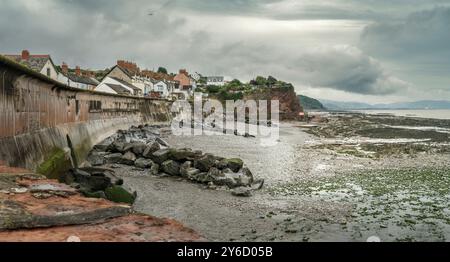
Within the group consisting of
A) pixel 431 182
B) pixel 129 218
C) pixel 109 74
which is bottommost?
pixel 431 182

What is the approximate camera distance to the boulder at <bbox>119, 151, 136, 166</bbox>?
87.9ft

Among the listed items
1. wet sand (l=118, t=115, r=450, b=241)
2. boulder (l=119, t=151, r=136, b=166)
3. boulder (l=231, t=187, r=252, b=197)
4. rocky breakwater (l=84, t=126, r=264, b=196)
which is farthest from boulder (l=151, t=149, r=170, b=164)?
boulder (l=231, t=187, r=252, b=197)

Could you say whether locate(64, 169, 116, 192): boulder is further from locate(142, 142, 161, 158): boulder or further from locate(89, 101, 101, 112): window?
locate(89, 101, 101, 112): window

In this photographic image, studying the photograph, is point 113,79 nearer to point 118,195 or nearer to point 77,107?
point 77,107

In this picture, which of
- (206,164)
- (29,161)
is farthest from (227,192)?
(29,161)

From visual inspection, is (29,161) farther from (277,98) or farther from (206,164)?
(277,98)

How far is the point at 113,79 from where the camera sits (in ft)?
293

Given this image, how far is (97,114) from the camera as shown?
123 ft

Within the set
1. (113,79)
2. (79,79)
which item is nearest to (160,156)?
(79,79)

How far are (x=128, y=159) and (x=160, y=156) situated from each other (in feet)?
9.07

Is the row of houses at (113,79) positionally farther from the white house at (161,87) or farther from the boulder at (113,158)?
the boulder at (113,158)

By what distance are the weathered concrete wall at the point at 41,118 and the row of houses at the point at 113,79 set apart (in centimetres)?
1328

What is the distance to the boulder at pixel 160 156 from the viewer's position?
82.8ft

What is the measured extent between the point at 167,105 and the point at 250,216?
7158 centimetres
